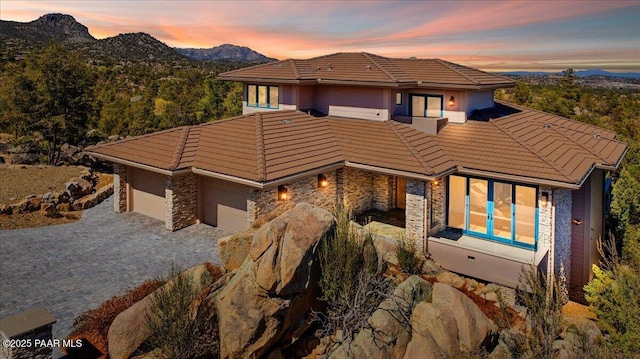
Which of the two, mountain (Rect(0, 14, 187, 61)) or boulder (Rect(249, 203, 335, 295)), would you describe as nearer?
boulder (Rect(249, 203, 335, 295))

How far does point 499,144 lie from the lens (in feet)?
55.7

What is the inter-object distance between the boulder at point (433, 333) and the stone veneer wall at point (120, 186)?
48.1 ft

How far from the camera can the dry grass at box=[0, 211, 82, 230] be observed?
17477mm

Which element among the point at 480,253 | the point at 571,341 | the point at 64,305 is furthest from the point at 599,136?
the point at 64,305

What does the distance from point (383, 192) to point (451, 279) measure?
6.78m

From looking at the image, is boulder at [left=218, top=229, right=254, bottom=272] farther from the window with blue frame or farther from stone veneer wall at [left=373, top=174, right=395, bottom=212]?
stone veneer wall at [left=373, top=174, right=395, bottom=212]

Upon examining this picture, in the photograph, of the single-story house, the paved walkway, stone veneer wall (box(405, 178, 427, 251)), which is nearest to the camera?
the paved walkway

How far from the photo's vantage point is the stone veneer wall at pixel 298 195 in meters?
15.5

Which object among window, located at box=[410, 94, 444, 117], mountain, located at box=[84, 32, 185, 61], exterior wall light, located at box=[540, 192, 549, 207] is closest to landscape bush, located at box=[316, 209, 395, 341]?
exterior wall light, located at box=[540, 192, 549, 207]

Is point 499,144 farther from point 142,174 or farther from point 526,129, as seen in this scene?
point 142,174

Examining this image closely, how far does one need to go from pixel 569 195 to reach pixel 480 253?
16.2ft

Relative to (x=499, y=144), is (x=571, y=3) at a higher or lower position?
higher

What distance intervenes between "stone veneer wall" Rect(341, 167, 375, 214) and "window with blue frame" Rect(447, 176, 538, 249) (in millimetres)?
4264

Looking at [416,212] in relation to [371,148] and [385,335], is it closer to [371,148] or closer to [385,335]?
[371,148]
